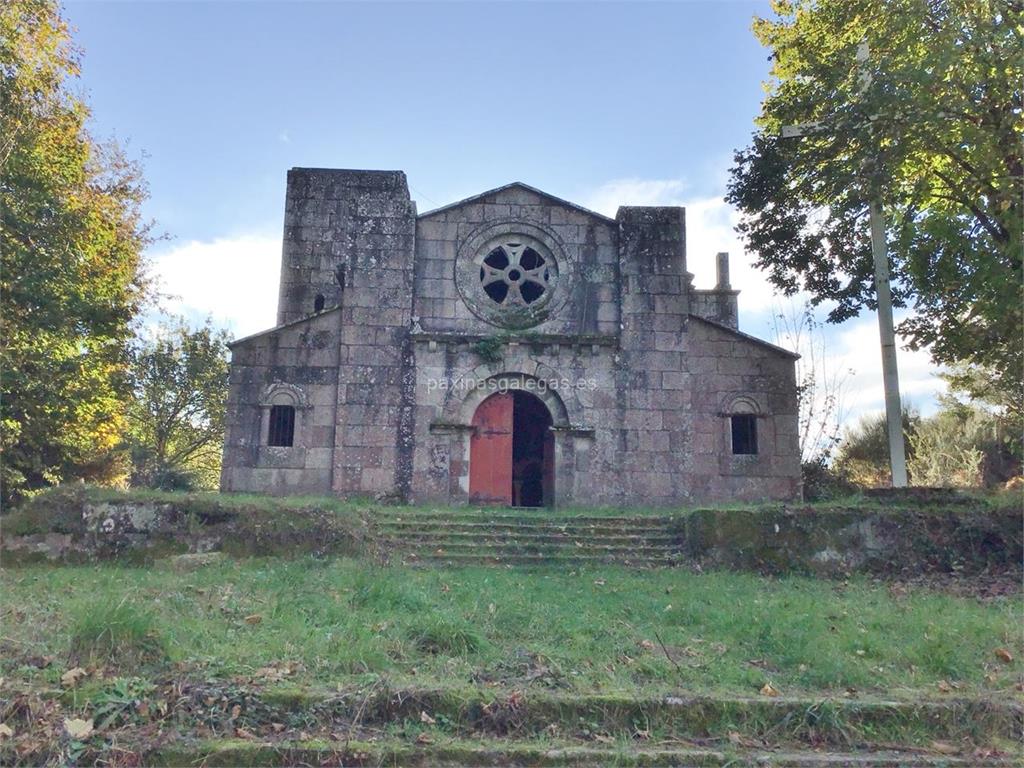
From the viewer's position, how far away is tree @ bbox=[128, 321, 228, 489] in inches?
1126

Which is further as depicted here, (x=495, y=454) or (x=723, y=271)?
(x=723, y=271)

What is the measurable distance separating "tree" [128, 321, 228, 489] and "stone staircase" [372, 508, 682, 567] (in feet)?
61.7

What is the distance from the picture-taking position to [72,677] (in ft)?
15.6

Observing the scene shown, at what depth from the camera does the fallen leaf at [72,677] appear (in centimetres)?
472

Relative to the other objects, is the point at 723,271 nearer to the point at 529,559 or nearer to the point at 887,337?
the point at 887,337

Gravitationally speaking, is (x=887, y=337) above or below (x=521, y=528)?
above

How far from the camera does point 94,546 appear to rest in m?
10.7

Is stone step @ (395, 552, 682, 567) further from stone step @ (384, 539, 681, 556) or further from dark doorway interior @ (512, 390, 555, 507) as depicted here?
dark doorway interior @ (512, 390, 555, 507)

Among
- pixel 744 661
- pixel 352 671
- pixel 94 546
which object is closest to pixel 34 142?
pixel 94 546

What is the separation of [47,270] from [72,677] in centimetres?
1331

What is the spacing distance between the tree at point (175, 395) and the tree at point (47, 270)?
9366mm

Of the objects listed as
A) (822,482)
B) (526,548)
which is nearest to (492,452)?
(526,548)

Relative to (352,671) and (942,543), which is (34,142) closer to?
(352,671)

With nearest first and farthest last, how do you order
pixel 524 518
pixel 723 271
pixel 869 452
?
1. pixel 524 518
2. pixel 869 452
3. pixel 723 271
